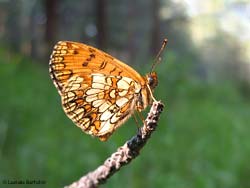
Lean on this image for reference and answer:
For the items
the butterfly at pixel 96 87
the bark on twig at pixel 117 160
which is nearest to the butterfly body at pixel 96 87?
the butterfly at pixel 96 87

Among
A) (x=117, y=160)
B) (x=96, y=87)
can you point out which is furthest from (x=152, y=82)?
(x=117, y=160)

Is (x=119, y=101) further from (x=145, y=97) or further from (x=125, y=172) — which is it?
(x=125, y=172)

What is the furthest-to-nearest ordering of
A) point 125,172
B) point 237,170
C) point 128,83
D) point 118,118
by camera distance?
1. point 237,170
2. point 125,172
3. point 128,83
4. point 118,118

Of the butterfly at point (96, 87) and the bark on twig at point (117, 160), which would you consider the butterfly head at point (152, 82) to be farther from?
the bark on twig at point (117, 160)

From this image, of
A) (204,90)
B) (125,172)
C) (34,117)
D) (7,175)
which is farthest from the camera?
(204,90)

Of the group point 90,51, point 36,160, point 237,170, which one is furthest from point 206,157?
point 90,51

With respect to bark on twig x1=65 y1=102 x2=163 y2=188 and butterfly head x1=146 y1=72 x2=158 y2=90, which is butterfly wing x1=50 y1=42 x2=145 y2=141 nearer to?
butterfly head x1=146 y1=72 x2=158 y2=90
